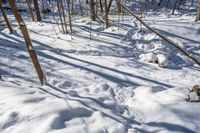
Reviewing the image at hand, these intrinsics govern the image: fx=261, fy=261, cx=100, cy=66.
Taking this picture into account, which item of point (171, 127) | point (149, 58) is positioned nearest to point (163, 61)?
point (149, 58)

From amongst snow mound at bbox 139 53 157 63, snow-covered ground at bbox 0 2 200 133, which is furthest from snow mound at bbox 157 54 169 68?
snow mound at bbox 139 53 157 63

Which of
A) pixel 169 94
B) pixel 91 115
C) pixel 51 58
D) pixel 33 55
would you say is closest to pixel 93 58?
pixel 51 58

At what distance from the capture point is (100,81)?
7.50m

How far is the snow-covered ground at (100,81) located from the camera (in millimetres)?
3371

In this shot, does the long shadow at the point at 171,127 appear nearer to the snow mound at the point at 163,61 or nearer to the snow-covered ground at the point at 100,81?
the snow-covered ground at the point at 100,81

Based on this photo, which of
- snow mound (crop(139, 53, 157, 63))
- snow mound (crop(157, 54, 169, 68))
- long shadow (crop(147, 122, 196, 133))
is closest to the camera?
long shadow (crop(147, 122, 196, 133))

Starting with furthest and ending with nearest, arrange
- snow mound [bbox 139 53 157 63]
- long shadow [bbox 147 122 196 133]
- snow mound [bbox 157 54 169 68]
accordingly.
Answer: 1. snow mound [bbox 139 53 157 63]
2. snow mound [bbox 157 54 169 68]
3. long shadow [bbox 147 122 196 133]

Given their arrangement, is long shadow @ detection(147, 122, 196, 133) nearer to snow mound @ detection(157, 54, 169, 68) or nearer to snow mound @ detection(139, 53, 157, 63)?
snow mound @ detection(157, 54, 169, 68)

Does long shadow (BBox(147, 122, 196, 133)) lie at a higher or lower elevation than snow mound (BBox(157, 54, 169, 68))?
higher

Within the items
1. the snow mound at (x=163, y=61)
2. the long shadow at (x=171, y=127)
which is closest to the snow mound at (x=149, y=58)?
the snow mound at (x=163, y=61)

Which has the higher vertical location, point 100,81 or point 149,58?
point 149,58

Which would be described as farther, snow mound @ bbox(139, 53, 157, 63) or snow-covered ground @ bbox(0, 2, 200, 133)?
snow mound @ bbox(139, 53, 157, 63)

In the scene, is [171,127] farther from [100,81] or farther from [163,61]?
[163,61]

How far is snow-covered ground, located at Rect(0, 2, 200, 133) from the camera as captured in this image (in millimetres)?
3371
